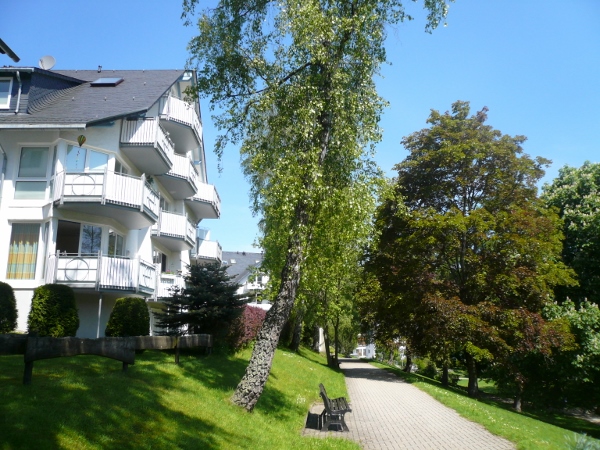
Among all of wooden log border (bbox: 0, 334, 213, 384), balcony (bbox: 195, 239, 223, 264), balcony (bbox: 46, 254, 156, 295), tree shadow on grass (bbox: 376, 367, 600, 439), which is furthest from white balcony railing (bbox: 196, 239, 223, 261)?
wooden log border (bbox: 0, 334, 213, 384)

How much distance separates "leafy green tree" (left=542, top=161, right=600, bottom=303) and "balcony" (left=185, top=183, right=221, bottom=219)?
1960cm

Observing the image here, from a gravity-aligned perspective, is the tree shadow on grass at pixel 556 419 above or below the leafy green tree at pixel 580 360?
below

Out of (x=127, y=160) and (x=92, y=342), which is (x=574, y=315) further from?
(x=92, y=342)

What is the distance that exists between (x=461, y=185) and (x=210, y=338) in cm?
1771

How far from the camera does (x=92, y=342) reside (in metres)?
9.18

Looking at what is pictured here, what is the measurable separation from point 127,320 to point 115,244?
216 inches

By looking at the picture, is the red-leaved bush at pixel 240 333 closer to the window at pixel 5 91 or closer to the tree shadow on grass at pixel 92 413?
the tree shadow on grass at pixel 92 413

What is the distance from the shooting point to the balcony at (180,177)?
2632cm

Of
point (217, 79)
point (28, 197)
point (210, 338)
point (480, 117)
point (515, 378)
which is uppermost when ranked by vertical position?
point (480, 117)

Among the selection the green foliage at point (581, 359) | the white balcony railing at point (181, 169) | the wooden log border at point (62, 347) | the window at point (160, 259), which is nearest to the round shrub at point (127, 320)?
the wooden log border at point (62, 347)

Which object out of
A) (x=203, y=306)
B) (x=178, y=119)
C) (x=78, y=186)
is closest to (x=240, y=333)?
(x=203, y=306)

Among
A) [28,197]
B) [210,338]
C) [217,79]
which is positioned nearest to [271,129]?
[217,79]

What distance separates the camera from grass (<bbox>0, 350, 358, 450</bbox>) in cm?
707

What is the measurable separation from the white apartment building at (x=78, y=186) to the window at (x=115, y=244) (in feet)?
0.14
